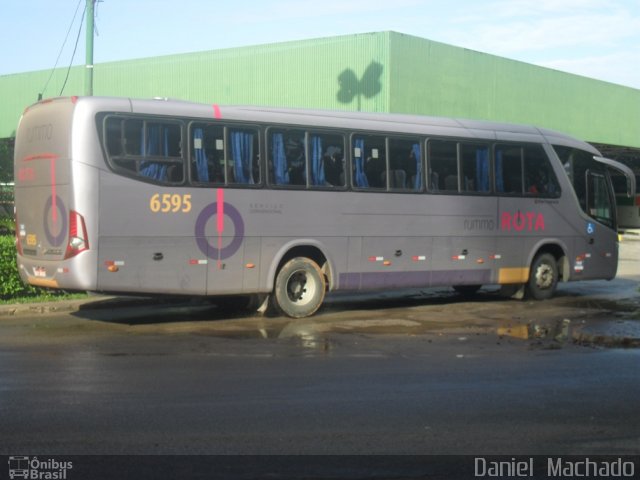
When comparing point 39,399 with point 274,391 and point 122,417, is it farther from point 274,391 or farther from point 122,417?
point 274,391

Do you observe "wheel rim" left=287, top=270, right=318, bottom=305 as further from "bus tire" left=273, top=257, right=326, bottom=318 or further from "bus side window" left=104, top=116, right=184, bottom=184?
"bus side window" left=104, top=116, right=184, bottom=184

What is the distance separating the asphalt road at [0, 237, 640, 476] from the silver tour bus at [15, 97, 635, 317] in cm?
90

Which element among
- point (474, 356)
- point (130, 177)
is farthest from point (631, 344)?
point (130, 177)

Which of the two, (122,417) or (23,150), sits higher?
(23,150)

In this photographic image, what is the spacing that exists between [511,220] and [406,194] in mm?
2781

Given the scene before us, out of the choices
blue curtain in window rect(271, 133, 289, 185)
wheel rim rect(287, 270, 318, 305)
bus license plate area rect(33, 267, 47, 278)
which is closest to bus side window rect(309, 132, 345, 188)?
blue curtain in window rect(271, 133, 289, 185)

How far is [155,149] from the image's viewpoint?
40.8 feet

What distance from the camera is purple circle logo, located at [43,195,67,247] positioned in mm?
12016

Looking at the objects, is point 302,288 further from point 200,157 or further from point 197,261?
point 200,157

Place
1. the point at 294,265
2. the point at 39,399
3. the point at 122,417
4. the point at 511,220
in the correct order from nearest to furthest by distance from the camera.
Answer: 1. the point at 122,417
2. the point at 39,399
3. the point at 294,265
4. the point at 511,220

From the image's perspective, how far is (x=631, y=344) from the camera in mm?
11594

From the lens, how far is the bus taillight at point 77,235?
11.8 m

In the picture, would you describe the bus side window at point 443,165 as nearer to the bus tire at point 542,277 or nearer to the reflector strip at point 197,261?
the bus tire at point 542,277

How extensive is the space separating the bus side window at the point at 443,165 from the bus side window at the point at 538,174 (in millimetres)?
1954
